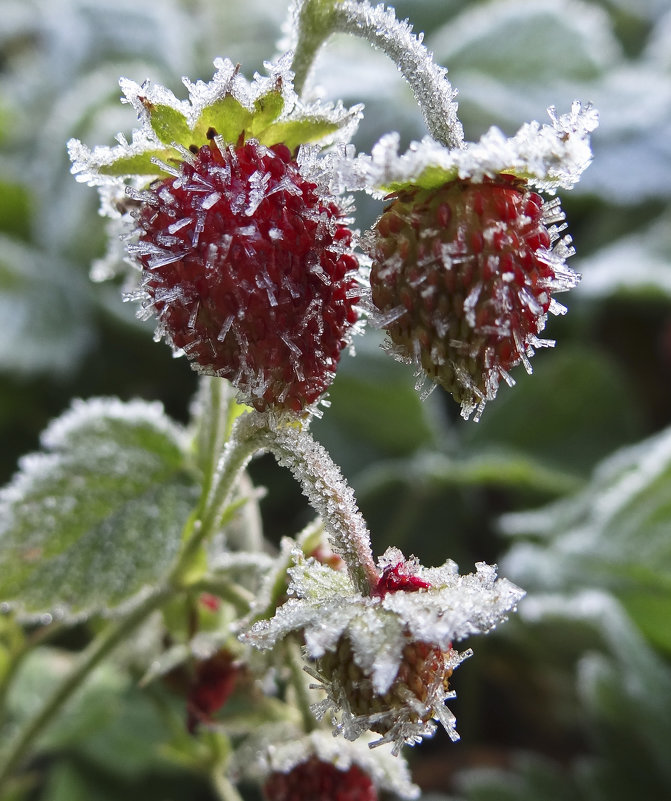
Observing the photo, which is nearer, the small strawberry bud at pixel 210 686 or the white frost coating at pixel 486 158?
the white frost coating at pixel 486 158

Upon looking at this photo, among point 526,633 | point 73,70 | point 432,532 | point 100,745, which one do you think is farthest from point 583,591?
point 73,70

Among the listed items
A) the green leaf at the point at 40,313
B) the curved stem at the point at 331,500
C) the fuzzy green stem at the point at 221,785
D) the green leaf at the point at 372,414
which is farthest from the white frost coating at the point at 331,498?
the green leaf at the point at 40,313

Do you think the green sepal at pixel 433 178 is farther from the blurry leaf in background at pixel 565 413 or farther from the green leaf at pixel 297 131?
the blurry leaf in background at pixel 565 413

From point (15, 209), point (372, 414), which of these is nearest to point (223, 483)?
point (372, 414)

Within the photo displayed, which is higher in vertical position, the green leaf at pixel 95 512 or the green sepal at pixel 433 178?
the green leaf at pixel 95 512

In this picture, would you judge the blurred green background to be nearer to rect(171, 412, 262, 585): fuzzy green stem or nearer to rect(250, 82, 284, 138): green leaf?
rect(171, 412, 262, 585): fuzzy green stem

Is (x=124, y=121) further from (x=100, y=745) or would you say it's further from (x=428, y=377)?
(x=428, y=377)

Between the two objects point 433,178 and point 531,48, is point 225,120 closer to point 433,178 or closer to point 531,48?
point 433,178
